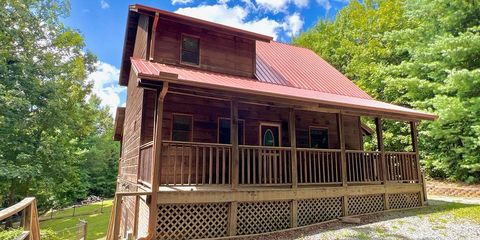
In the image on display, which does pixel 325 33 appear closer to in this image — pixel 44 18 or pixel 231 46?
pixel 231 46

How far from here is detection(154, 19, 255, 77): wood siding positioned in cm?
968

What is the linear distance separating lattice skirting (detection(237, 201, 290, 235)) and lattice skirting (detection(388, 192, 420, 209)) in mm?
4461

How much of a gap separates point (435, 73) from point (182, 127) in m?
14.1

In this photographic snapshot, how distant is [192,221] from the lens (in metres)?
6.89

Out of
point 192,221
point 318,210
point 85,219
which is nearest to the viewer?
point 192,221

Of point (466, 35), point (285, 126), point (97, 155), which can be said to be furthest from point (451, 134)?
point (97, 155)

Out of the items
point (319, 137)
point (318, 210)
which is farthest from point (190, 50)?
point (318, 210)

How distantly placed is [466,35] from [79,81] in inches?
985

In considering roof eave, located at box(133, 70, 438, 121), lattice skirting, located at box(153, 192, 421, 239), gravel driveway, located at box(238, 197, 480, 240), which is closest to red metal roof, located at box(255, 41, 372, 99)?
roof eave, located at box(133, 70, 438, 121)

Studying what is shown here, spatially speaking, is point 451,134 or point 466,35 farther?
point 451,134

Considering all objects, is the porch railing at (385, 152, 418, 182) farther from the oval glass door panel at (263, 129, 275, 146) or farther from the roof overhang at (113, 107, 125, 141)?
the roof overhang at (113, 107, 125, 141)

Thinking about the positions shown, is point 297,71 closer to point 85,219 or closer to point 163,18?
point 163,18

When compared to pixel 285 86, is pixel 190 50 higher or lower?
higher

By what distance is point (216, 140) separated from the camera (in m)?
9.62
